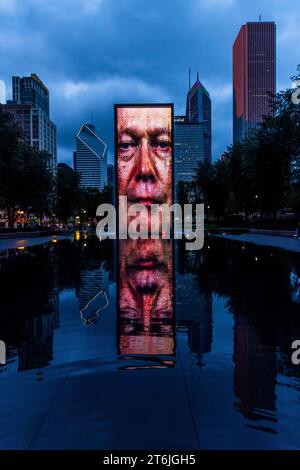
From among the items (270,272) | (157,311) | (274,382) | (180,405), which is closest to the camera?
(180,405)

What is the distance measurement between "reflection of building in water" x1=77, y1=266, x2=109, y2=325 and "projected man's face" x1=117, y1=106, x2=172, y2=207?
3829cm

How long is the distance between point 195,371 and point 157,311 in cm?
359

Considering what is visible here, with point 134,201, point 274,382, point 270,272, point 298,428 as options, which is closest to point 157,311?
point 274,382

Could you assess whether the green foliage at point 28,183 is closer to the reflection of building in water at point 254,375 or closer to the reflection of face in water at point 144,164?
the reflection of face in water at point 144,164

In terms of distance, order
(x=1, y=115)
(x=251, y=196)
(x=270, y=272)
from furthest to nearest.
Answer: (x=251, y=196)
(x=1, y=115)
(x=270, y=272)

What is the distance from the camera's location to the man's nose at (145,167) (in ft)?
179

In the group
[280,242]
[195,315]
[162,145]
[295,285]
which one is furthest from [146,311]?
[162,145]

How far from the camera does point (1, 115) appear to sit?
37438 millimetres

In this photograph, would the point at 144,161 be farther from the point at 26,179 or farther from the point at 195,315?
the point at 195,315

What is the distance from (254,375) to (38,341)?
138 inches

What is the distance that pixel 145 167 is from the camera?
54.6 metres

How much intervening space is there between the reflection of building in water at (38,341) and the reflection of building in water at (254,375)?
104 inches

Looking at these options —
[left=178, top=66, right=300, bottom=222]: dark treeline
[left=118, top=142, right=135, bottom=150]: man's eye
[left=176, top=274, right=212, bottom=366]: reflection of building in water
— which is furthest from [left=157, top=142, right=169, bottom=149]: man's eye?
[left=176, top=274, right=212, bottom=366]: reflection of building in water
